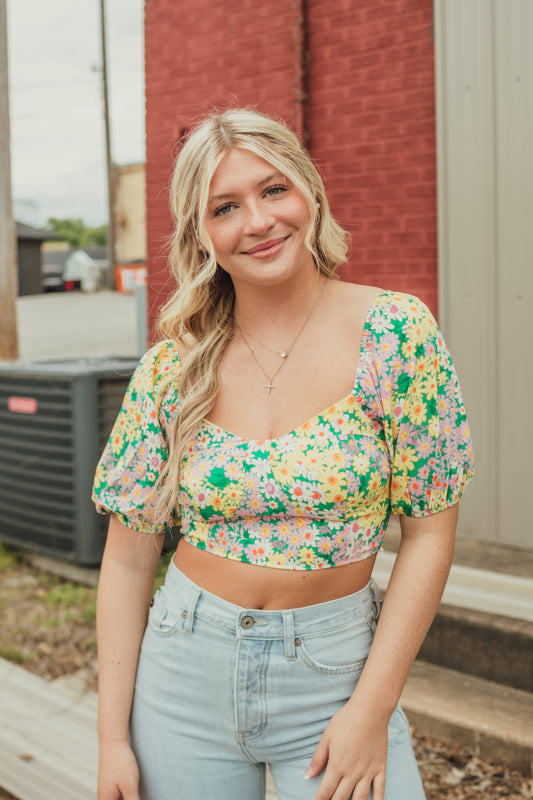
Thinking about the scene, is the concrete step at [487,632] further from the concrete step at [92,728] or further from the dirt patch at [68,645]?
the dirt patch at [68,645]

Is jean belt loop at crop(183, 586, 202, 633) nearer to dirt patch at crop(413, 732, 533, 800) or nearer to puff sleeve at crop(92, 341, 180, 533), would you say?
puff sleeve at crop(92, 341, 180, 533)

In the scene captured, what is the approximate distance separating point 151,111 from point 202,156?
451 centimetres

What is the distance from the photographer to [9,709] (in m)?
3.37

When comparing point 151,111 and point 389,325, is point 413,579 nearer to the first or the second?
point 389,325

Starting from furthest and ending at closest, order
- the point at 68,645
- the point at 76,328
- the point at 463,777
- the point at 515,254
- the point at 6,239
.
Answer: the point at 76,328 < the point at 6,239 < the point at 68,645 < the point at 515,254 < the point at 463,777

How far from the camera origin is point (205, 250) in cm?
160

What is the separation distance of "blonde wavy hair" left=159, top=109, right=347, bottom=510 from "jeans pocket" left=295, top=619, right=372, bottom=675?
35 cm

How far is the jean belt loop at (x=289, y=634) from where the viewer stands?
1.37 meters

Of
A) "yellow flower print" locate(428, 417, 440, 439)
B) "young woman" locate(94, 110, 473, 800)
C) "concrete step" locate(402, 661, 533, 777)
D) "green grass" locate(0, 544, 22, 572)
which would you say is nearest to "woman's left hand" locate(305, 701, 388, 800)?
"young woman" locate(94, 110, 473, 800)

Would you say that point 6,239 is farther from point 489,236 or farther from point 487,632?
point 487,632

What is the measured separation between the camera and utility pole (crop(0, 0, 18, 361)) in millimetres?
8820

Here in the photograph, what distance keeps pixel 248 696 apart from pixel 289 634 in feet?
0.41

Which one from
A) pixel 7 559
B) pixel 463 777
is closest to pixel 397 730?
pixel 463 777

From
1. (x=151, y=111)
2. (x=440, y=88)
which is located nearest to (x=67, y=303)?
(x=151, y=111)
